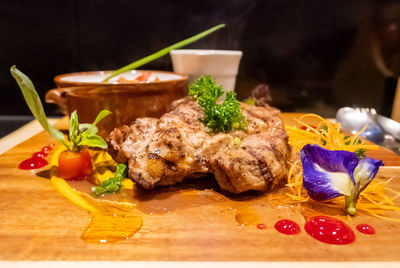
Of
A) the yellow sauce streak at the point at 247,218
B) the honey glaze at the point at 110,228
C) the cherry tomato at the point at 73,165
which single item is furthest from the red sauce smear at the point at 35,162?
the yellow sauce streak at the point at 247,218

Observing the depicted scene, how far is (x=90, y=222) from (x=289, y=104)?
10.3 ft

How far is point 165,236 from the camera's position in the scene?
4.71ft

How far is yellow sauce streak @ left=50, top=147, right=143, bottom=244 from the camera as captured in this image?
4.68 feet

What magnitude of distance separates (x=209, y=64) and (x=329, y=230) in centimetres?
205

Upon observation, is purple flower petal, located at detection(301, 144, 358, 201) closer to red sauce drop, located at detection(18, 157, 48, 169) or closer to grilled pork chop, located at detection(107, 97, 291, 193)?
grilled pork chop, located at detection(107, 97, 291, 193)

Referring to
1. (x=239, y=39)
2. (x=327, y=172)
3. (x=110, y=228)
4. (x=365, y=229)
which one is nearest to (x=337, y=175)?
(x=327, y=172)

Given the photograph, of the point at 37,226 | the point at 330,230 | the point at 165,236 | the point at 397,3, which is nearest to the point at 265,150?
the point at 330,230

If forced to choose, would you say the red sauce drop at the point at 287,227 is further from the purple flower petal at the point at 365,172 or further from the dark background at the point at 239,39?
the dark background at the point at 239,39

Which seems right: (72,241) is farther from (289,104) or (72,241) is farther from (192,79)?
(289,104)

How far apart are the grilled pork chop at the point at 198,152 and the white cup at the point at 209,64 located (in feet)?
3.28

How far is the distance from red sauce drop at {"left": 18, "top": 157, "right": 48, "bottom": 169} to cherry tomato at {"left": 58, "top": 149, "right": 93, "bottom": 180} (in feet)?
1.00

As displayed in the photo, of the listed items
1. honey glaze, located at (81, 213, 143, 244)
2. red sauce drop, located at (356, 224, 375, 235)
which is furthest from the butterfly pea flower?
honey glaze, located at (81, 213, 143, 244)

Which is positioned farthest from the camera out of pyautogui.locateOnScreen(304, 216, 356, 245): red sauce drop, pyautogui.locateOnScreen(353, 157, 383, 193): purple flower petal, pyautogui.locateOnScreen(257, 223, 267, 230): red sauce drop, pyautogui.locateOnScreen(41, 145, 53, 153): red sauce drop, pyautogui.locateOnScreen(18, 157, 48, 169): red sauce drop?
pyautogui.locateOnScreen(41, 145, 53, 153): red sauce drop

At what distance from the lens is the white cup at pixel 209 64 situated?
305 centimetres
